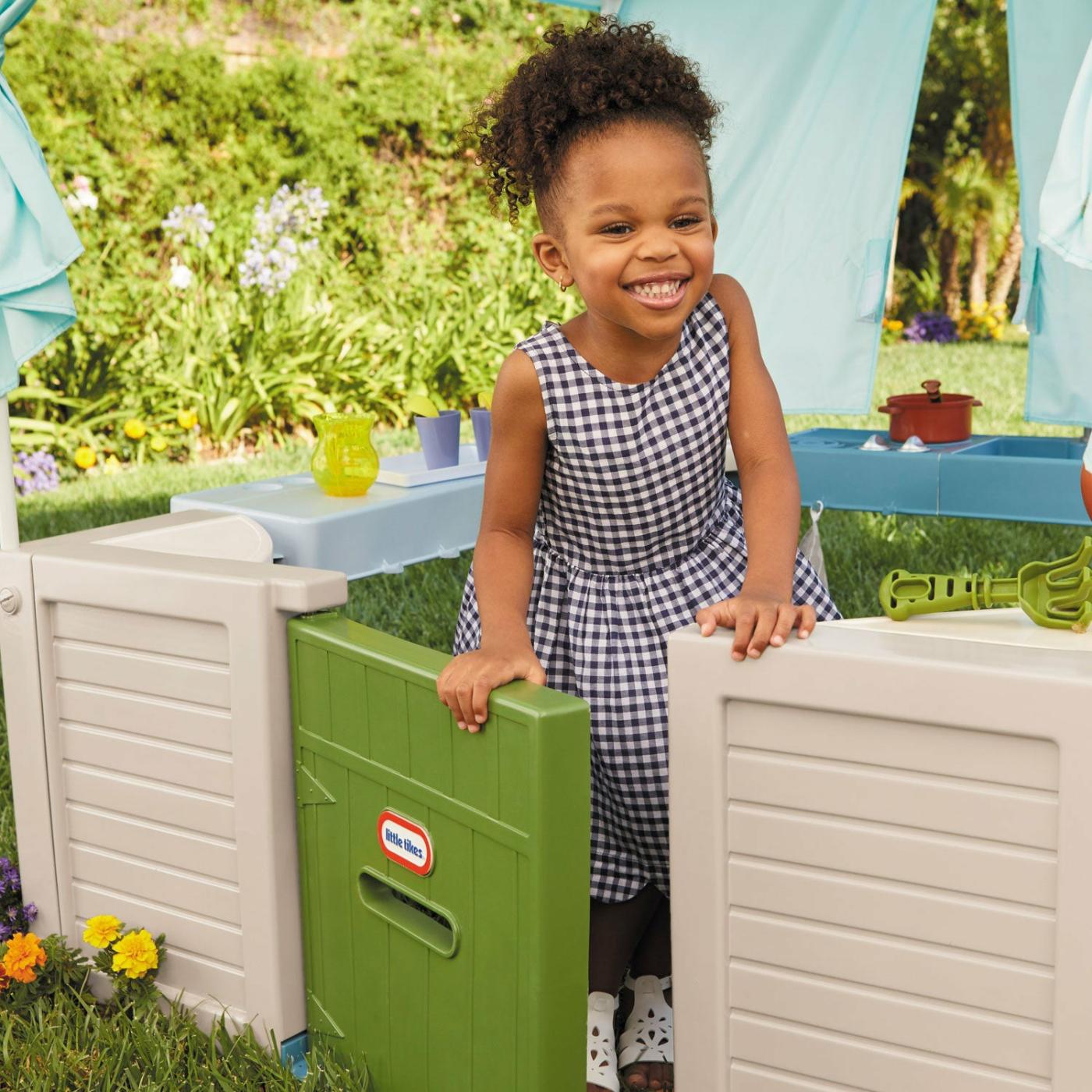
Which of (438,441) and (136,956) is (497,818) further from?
(438,441)

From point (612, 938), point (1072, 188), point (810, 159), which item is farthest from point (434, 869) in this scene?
point (810, 159)

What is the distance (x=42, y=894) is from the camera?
74.6 inches

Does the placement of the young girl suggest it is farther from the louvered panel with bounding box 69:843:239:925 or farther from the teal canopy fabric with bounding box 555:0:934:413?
the teal canopy fabric with bounding box 555:0:934:413

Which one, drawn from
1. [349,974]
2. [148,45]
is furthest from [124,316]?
[349,974]

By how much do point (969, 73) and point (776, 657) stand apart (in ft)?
38.6

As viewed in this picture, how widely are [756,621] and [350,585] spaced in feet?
9.12

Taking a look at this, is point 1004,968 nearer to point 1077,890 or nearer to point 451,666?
point 1077,890

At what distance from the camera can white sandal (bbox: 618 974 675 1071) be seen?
69.1 inches

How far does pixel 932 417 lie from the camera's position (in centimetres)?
351

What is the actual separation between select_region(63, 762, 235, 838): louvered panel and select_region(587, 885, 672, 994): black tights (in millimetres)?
505

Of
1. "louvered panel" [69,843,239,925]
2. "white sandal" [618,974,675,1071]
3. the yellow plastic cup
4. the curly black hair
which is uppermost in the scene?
the curly black hair

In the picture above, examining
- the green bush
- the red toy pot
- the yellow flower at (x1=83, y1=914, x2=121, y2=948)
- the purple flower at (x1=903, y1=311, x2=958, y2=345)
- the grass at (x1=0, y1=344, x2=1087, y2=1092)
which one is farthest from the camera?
the purple flower at (x1=903, y1=311, x2=958, y2=345)

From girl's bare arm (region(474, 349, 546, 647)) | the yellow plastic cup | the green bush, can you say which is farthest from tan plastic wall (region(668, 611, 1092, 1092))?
the green bush

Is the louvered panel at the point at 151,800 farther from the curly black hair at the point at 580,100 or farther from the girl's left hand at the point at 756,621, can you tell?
the curly black hair at the point at 580,100
